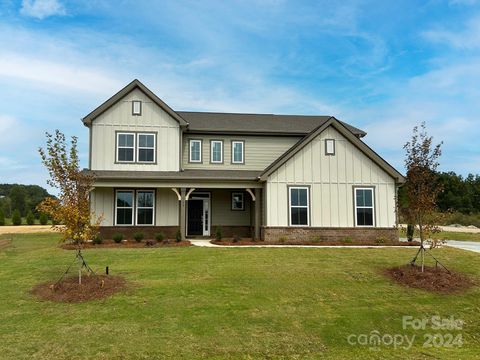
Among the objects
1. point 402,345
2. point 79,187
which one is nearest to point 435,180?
point 402,345

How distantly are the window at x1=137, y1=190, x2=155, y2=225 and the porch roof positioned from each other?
1225mm

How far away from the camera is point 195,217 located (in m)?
23.1

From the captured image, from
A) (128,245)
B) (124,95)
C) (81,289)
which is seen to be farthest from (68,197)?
(124,95)

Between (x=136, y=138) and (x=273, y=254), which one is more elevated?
(x=136, y=138)

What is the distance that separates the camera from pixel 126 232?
68.2ft

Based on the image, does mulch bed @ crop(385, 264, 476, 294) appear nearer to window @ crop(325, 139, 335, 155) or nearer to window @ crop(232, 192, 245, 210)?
window @ crop(325, 139, 335, 155)

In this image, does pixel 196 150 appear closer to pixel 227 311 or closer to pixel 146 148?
pixel 146 148

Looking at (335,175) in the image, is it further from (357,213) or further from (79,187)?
(79,187)

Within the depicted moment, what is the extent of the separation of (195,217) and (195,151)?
3.85 metres

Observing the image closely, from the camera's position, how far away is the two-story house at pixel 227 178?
19844 millimetres

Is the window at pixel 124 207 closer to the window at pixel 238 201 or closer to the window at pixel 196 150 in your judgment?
the window at pixel 196 150

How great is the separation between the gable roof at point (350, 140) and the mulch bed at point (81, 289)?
10444mm

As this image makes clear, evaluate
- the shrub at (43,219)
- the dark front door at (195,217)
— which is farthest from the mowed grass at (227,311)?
the shrub at (43,219)

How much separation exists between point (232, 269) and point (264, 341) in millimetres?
5020
